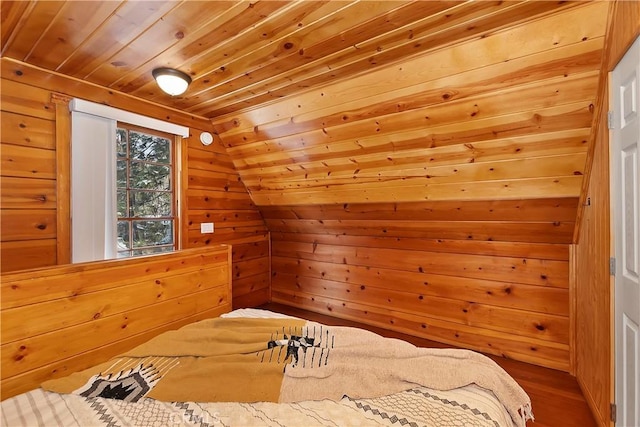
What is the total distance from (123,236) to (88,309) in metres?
0.75

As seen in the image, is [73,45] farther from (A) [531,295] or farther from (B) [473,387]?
(A) [531,295]

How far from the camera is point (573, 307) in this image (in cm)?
221

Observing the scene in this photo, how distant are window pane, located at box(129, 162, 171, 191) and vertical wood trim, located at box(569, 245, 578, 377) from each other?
3377mm

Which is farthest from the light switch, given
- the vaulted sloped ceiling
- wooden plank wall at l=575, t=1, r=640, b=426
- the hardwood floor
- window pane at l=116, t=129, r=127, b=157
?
wooden plank wall at l=575, t=1, r=640, b=426

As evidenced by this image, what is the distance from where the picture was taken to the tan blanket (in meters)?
1.23

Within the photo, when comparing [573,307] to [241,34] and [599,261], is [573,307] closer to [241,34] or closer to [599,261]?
[599,261]

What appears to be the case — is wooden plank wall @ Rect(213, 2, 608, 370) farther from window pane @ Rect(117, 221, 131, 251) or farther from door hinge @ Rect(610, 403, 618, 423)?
window pane @ Rect(117, 221, 131, 251)

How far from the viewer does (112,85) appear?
2061 millimetres

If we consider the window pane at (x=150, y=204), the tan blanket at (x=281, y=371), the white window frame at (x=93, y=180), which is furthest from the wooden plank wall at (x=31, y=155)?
the tan blanket at (x=281, y=371)

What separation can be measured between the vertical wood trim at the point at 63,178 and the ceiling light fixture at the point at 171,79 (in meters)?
0.64

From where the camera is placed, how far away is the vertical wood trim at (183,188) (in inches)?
103

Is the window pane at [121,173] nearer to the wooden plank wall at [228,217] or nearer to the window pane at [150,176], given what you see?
the window pane at [150,176]

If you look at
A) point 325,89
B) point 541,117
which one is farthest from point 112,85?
point 541,117

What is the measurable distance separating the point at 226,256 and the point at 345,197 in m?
1.24
